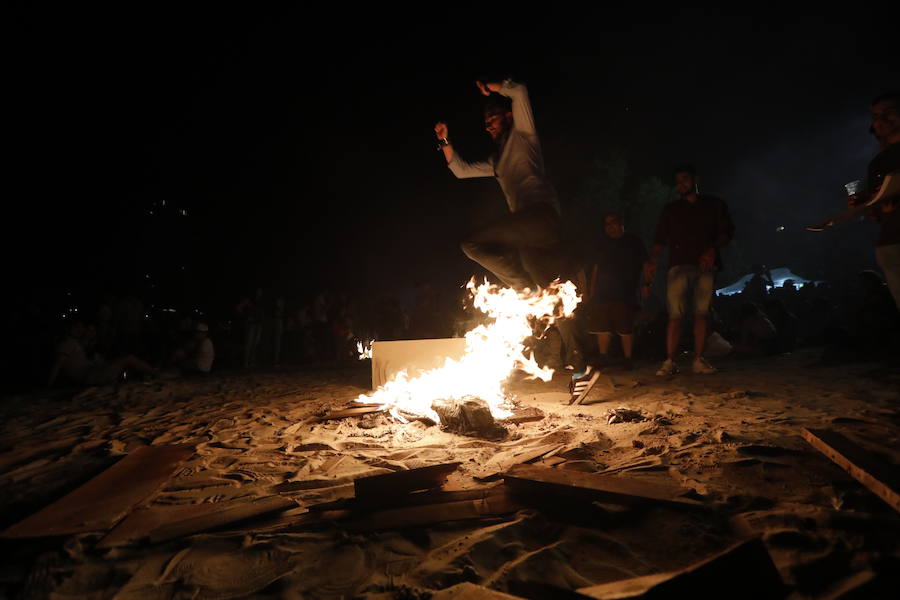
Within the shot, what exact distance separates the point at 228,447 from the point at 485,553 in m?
2.49

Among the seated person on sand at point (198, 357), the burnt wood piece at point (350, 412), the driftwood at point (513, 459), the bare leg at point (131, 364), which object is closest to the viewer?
the driftwood at point (513, 459)

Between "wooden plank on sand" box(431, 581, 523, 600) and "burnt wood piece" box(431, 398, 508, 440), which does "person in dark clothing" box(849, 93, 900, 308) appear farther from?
"wooden plank on sand" box(431, 581, 523, 600)

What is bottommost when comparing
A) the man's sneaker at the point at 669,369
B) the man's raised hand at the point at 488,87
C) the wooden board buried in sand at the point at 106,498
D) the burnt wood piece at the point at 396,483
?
the wooden board buried in sand at the point at 106,498

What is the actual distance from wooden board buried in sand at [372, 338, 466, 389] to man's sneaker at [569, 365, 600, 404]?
136 centimetres

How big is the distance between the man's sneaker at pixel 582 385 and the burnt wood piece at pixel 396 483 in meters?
2.51

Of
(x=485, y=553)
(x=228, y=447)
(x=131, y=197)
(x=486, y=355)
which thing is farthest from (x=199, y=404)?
(x=131, y=197)

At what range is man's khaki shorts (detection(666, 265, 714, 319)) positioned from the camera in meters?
5.19

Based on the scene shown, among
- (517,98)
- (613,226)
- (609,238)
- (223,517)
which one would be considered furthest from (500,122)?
(223,517)

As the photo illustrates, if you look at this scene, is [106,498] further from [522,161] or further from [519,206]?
[522,161]

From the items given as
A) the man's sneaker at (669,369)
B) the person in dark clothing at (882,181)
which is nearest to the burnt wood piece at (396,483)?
the person in dark clothing at (882,181)

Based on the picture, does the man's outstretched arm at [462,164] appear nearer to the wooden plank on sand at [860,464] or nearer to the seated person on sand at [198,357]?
the wooden plank on sand at [860,464]

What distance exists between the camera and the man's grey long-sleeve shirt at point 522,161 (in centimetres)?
426

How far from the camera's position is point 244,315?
994 centimetres

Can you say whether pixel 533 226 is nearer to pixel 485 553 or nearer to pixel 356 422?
pixel 356 422
